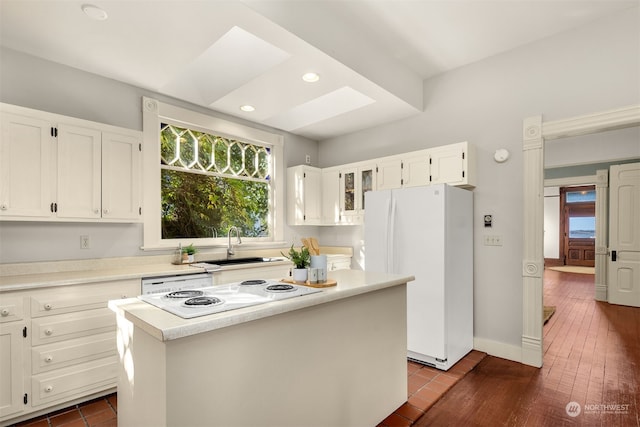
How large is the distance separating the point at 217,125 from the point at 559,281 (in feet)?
26.0

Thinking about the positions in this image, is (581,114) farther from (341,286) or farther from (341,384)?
(341,384)

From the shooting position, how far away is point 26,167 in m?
2.32

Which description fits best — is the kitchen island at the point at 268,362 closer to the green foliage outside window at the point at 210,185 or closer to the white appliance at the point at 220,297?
the white appliance at the point at 220,297

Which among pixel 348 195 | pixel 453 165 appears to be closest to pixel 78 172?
pixel 348 195

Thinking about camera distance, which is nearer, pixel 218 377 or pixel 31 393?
pixel 218 377

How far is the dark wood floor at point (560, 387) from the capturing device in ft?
7.01

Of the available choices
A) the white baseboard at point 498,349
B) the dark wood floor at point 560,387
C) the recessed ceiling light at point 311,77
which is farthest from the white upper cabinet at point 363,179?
the dark wood floor at point 560,387

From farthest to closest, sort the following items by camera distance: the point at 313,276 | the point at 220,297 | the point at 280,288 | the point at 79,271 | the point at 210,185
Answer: the point at 210,185 < the point at 79,271 < the point at 313,276 < the point at 280,288 < the point at 220,297

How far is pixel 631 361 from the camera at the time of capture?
2990 mm

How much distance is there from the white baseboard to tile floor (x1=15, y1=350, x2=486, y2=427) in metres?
0.52

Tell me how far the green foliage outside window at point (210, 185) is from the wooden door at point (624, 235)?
17.8 ft

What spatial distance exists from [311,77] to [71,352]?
109 inches

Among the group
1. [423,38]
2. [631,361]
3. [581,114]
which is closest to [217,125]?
[423,38]

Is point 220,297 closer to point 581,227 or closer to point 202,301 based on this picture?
point 202,301
